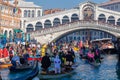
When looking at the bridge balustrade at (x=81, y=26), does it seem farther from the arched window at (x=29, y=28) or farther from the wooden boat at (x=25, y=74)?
the wooden boat at (x=25, y=74)

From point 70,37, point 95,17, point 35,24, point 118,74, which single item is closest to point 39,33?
point 35,24

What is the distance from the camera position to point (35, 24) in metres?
46.2

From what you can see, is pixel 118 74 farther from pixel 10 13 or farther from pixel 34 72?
pixel 10 13

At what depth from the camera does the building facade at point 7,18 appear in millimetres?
38325

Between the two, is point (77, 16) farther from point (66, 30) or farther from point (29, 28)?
point (66, 30)

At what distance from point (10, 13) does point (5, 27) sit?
2.53 metres

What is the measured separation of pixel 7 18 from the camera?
132ft

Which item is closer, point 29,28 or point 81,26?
point 81,26

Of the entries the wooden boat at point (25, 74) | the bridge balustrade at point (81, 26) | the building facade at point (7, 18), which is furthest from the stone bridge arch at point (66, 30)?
the wooden boat at point (25, 74)

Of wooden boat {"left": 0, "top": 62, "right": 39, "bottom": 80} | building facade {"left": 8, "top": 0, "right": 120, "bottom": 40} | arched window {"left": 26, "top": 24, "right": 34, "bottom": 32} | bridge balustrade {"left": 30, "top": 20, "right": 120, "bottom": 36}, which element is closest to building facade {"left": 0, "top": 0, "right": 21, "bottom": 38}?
arched window {"left": 26, "top": 24, "right": 34, "bottom": 32}

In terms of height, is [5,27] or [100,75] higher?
[5,27]

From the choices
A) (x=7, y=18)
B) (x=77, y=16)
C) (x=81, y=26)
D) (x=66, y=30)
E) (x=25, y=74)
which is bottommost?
(x=25, y=74)

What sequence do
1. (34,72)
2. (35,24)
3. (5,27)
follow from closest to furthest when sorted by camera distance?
(34,72) → (5,27) → (35,24)

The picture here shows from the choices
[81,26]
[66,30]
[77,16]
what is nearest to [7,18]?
[66,30]
